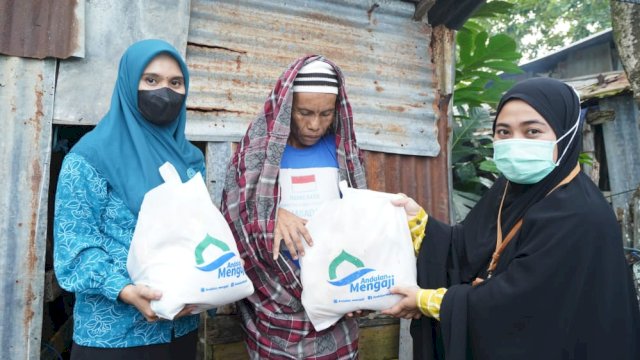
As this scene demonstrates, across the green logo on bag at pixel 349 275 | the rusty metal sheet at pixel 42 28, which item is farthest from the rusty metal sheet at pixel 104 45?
the green logo on bag at pixel 349 275

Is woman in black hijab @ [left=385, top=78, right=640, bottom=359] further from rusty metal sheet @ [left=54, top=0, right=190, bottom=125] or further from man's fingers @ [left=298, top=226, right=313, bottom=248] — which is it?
rusty metal sheet @ [left=54, top=0, right=190, bottom=125]

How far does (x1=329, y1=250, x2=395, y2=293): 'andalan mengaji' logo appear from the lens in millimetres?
1702

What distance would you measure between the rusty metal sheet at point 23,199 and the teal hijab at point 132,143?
751 millimetres

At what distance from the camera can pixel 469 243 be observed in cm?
190

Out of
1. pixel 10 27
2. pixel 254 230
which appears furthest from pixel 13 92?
pixel 254 230

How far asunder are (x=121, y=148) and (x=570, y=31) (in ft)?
54.2

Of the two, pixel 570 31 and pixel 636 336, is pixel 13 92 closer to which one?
pixel 636 336

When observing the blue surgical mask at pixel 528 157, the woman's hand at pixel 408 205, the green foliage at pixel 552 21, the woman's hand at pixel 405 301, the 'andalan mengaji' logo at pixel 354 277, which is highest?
the green foliage at pixel 552 21

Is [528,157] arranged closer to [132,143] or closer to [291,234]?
[291,234]

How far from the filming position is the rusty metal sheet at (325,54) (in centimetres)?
267

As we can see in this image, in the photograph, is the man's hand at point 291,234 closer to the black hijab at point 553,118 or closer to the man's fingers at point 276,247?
the man's fingers at point 276,247

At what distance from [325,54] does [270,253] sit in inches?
66.8

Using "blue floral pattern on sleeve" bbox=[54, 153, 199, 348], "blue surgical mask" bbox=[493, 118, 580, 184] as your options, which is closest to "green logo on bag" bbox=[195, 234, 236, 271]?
"blue floral pattern on sleeve" bbox=[54, 153, 199, 348]

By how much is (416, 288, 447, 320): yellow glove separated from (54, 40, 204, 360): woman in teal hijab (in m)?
0.86
